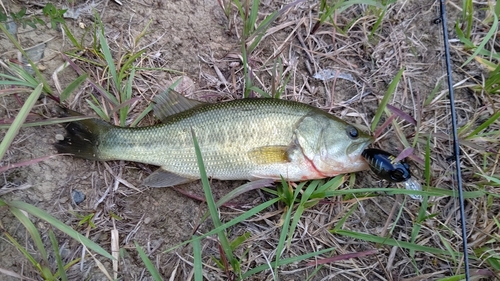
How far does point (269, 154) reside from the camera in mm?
3154

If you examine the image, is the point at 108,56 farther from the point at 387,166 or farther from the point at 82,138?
the point at 387,166

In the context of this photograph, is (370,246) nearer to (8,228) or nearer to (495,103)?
(495,103)

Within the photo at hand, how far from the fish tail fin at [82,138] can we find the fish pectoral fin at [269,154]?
143 cm

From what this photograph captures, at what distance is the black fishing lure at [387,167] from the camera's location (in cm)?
297

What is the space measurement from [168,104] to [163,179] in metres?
0.76

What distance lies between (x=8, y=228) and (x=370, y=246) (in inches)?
131

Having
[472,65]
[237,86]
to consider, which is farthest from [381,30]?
[237,86]

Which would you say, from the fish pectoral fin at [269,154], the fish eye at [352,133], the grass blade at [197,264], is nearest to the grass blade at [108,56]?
the fish pectoral fin at [269,154]

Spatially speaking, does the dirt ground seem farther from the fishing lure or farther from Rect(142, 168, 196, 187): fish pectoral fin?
the fishing lure

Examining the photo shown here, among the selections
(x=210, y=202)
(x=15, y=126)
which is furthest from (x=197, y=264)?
(x=15, y=126)

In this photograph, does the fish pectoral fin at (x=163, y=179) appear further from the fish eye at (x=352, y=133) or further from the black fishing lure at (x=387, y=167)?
the black fishing lure at (x=387, y=167)

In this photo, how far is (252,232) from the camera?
10.8ft

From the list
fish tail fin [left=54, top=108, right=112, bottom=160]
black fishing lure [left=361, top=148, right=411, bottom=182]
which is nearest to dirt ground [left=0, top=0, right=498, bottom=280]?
fish tail fin [left=54, top=108, right=112, bottom=160]

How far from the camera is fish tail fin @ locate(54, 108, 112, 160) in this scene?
319 centimetres
